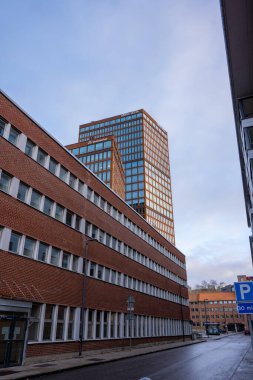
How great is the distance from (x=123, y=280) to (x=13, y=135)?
18879mm

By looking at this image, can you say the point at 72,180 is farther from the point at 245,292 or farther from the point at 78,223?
the point at 245,292

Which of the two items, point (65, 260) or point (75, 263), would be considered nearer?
point (65, 260)

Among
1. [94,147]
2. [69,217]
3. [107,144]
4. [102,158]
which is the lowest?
[69,217]

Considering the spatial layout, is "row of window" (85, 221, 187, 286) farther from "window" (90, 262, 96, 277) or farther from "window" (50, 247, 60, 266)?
"window" (50, 247, 60, 266)

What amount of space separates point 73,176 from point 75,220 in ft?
11.8

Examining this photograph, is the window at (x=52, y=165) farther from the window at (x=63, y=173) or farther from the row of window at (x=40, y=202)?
the row of window at (x=40, y=202)

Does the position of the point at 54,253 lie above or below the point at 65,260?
above

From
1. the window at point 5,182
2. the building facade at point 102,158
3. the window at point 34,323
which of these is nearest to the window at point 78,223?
the window at point 34,323

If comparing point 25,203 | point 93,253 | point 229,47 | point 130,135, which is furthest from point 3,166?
point 130,135

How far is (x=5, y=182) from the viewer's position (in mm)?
17797

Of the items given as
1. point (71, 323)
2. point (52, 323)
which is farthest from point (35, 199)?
point (71, 323)

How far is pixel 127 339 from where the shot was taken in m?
30.1

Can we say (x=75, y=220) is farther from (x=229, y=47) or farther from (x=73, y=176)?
(x=229, y=47)

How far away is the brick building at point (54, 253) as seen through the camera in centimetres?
1680
